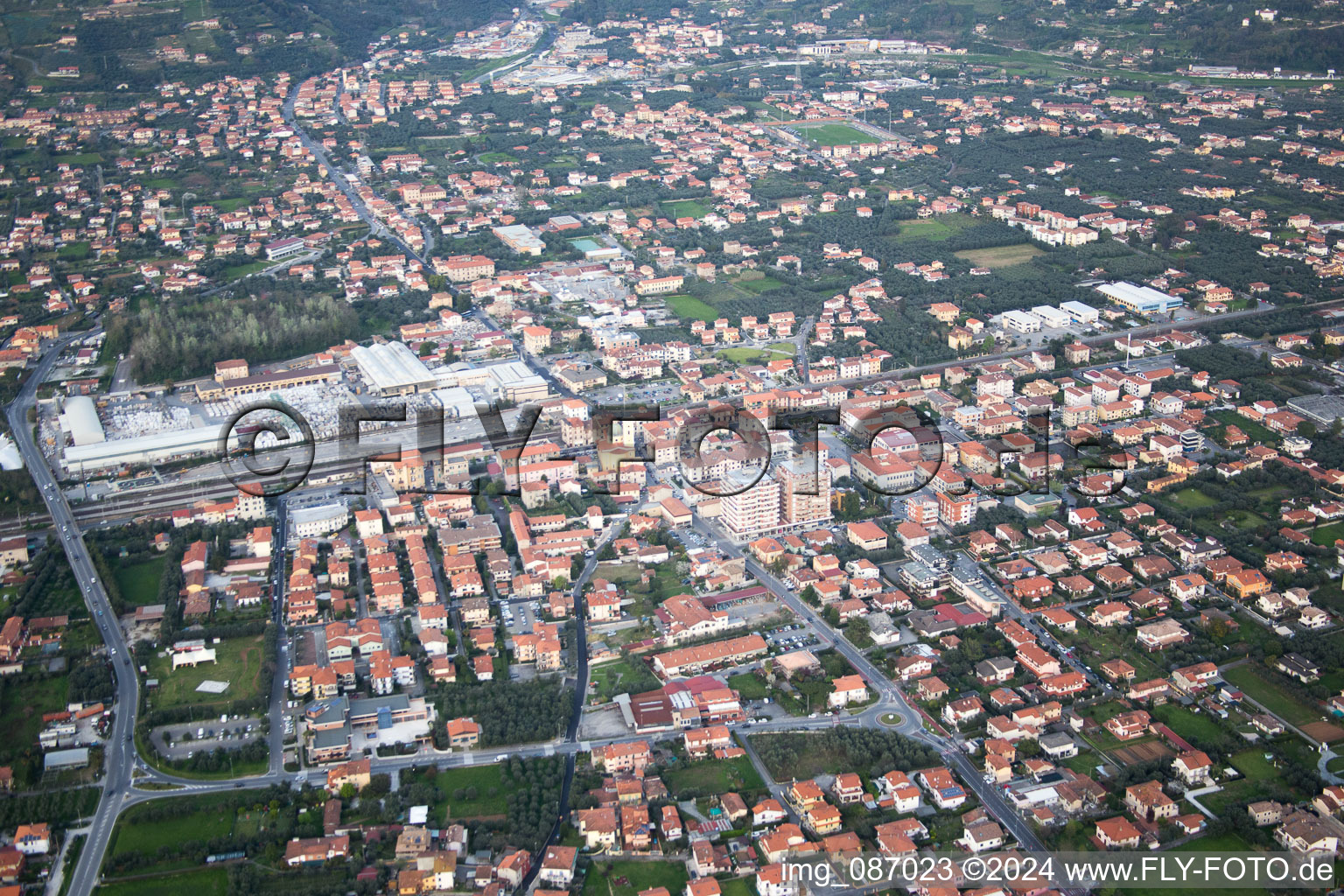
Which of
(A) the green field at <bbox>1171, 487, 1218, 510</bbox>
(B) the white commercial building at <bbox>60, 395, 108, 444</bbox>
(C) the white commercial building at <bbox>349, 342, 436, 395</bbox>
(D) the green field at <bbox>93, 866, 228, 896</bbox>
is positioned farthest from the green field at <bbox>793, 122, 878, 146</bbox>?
(D) the green field at <bbox>93, 866, 228, 896</bbox>

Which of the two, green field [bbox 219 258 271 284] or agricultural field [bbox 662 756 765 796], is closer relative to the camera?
agricultural field [bbox 662 756 765 796]

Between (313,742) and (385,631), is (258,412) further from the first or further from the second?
(313,742)

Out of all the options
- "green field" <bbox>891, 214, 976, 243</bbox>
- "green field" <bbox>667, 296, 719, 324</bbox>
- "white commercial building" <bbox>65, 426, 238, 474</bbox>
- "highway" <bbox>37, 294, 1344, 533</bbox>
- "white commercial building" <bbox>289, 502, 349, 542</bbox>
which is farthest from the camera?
"green field" <bbox>891, 214, 976, 243</bbox>

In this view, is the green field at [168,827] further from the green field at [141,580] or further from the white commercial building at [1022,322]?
the white commercial building at [1022,322]

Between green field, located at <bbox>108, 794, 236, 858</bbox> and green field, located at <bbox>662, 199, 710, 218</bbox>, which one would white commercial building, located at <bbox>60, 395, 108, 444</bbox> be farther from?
green field, located at <bbox>662, 199, 710, 218</bbox>

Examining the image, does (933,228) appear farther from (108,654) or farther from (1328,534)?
(108,654)

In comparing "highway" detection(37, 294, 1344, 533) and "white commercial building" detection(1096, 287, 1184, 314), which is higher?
"highway" detection(37, 294, 1344, 533)
